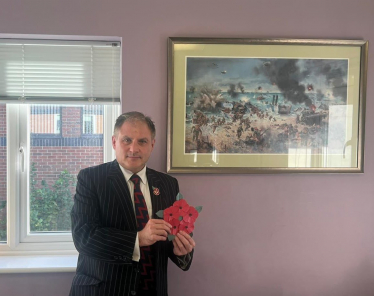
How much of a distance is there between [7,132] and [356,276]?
2.24m

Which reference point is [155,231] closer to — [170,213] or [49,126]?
[170,213]

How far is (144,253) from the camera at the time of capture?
4.66 feet

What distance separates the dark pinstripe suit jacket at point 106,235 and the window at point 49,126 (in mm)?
620

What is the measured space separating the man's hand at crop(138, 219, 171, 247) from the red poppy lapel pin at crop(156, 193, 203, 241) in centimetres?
2

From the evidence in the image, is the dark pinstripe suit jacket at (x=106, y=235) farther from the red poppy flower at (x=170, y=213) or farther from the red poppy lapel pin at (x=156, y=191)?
the red poppy flower at (x=170, y=213)

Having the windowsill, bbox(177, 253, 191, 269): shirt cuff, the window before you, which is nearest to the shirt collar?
bbox(177, 253, 191, 269): shirt cuff

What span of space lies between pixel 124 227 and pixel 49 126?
0.97 metres

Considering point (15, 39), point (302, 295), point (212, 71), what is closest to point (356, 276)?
point (302, 295)

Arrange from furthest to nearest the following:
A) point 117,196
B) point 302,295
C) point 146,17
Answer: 1. point 302,295
2. point 146,17
3. point 117,196

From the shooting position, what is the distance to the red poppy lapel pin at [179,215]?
51.1 inches

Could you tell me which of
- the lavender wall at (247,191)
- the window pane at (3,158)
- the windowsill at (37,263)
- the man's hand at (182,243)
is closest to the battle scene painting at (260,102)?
the lavender wall at (247,191)

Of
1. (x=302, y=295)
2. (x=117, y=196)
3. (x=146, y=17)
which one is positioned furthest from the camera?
(x=302, y=295)

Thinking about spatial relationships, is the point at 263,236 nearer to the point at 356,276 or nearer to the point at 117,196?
the point at 356,276

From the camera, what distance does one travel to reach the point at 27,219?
6.66 ft
